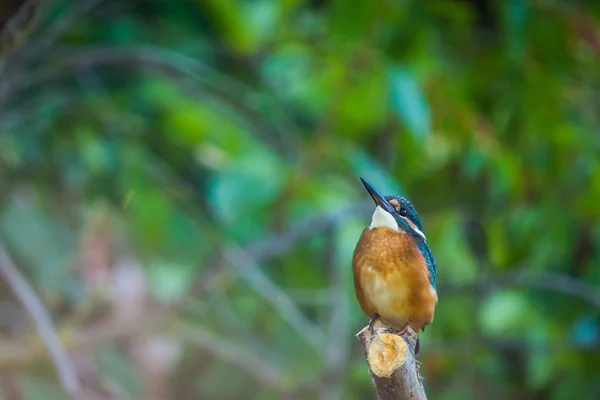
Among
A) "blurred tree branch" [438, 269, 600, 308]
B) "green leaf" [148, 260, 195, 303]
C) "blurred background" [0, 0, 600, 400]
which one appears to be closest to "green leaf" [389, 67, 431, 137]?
"blurred background" [0, 0, 600, 400]

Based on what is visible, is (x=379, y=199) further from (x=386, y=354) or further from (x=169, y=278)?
(x=169, y=278)

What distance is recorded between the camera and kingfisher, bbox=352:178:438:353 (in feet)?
2.56

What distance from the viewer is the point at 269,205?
238cm

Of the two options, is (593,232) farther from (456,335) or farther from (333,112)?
(333,112)

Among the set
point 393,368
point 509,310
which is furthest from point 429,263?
point 509,310

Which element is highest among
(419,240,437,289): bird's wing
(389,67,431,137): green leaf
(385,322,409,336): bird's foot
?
(389,67,431,137): green leaf

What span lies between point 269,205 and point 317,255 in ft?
1.41

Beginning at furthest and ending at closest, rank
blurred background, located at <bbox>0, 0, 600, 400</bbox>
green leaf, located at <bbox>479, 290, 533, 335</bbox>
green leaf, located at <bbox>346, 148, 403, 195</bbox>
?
green leaf, located at <bbox>479, 290, 533, 335</bbox> < blurred background, located at <bbox>0, 0, 600, 400</bbox> < green leaf, located at <bbox>346, 148, 403, 195</bbox>

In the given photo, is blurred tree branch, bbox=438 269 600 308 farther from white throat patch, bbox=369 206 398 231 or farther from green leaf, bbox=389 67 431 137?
white throat patch, bbox=369 206 398 231

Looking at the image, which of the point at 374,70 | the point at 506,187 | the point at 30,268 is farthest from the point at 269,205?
the point at 30,268

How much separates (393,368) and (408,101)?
51.3 inches

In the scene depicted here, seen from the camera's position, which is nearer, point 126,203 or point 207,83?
point 207,83

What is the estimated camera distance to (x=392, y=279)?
0.80 m

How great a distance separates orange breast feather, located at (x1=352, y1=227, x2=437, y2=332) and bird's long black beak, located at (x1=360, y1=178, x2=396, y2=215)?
0.02m
